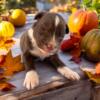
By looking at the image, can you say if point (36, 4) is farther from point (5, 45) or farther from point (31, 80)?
point (31, 80)

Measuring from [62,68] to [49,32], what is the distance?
0.17 metres

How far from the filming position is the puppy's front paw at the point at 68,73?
1029mm

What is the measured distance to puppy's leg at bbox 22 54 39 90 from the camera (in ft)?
3.13

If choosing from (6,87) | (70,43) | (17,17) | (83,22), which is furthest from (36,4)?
(6,87)

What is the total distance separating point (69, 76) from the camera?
40.5 inches

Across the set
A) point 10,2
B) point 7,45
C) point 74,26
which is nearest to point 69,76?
point 7,45

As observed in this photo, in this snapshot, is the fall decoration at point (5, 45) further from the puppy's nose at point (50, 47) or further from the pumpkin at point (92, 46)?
the pumpkin at point (92, 46)

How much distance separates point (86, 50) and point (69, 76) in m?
0.20

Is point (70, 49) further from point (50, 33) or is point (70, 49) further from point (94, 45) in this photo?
point (50, 33)

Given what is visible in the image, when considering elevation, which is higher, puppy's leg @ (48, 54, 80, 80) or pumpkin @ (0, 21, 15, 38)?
pumpkin @ (0, 21, 15, 38)

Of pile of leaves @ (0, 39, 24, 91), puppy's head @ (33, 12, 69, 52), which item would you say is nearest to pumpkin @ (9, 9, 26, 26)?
pile of leaves @ (0, 39, 24, 91)

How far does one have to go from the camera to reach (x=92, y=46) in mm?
1163

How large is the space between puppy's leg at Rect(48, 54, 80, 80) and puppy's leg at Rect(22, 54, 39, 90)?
0.26 feet

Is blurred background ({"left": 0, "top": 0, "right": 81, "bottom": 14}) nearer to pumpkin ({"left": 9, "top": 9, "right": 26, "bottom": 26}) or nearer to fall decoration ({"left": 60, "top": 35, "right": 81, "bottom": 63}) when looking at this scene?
pumpkin ({"left": 9, "top": 9, "right": 26, "bottom": 26})
